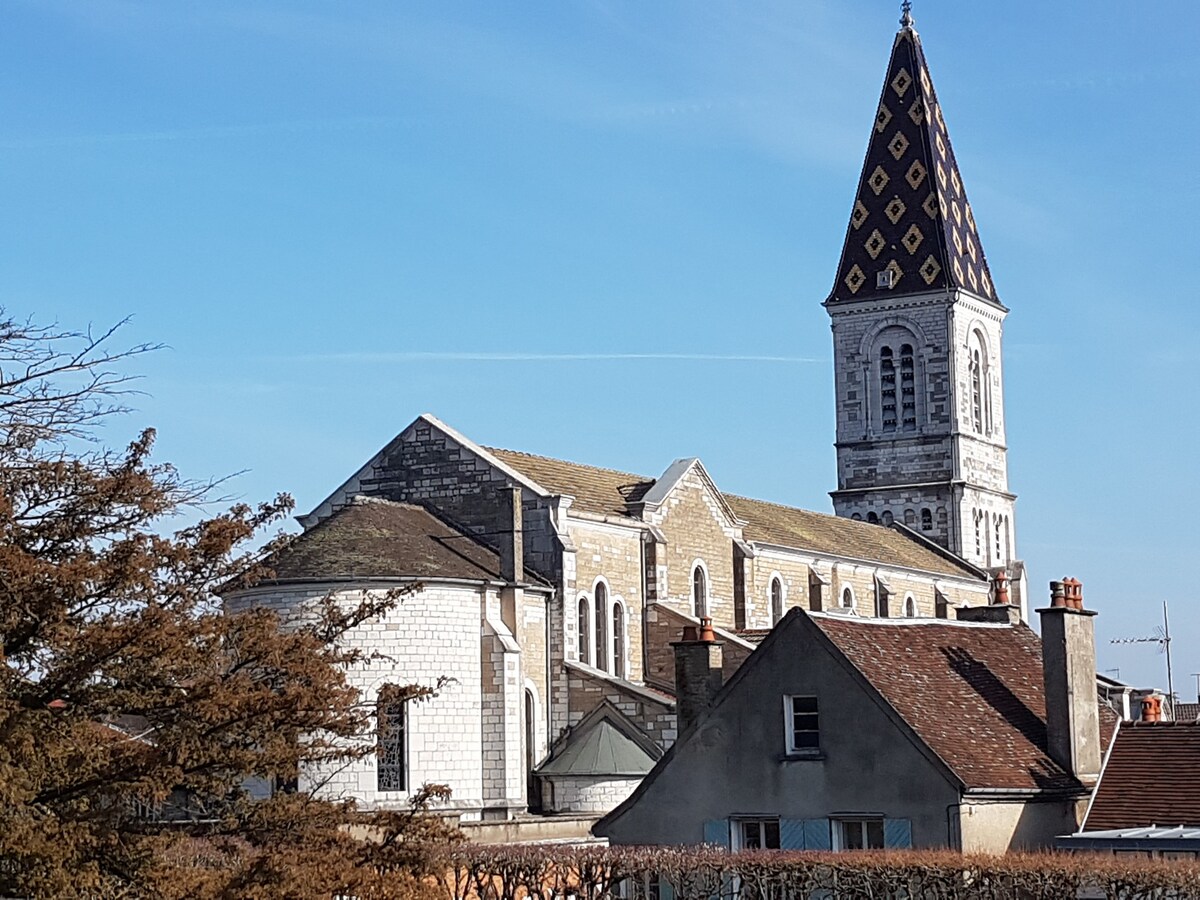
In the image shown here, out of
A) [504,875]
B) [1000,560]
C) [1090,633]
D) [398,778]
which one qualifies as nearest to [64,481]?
[504,875]

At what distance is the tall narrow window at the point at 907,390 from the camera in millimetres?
75625

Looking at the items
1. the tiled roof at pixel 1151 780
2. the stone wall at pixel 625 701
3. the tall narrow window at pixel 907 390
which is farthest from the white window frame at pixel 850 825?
the tall narrow window at pixel 907 390

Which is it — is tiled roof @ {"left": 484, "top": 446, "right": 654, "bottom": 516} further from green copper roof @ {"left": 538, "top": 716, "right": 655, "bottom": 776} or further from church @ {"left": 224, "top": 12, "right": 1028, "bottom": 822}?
green copper roof @ {"left": 538, "top": 716, "right": 655, "bottom": 776}

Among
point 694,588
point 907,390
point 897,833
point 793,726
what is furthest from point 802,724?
point 907,390

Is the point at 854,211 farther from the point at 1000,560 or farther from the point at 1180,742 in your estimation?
the point at 1180,742

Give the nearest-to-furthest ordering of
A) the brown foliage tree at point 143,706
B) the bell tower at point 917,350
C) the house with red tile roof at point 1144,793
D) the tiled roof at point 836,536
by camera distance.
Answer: the brown foliage tree at point 143,706
the house with red tile roof at point 1144,793
the tiled roof at point 836,536
the bell tower at point 917,350

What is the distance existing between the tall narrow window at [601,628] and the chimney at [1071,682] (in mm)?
21236

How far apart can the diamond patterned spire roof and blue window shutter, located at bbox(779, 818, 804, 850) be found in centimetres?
5085

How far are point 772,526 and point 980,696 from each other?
99.8 feet

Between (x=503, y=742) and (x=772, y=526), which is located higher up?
(x=772, y=526)

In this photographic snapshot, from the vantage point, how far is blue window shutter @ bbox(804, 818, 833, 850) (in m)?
26.3

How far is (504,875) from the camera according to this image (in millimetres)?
25531

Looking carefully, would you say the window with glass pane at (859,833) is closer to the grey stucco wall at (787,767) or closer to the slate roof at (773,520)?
the grey stucco wall at (787,767)

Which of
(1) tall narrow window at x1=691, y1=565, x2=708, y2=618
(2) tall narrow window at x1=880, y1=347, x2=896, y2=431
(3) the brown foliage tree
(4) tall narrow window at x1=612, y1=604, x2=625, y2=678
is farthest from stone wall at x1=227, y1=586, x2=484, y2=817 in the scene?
(2) tall narrow window at x1=880, y1=347, x2=896, y2=431
